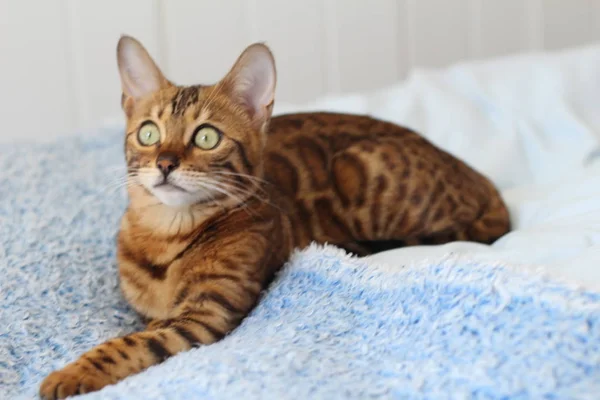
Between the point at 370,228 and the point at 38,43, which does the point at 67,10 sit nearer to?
the point at 38,43

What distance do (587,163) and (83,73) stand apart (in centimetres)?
152

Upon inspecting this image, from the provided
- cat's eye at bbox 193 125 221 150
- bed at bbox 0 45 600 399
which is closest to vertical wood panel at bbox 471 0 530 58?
bed at bbox 0 45 600 399

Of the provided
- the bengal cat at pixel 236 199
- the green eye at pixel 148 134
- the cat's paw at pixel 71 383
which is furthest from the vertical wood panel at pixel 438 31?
the cat's paw at pixel 71 383

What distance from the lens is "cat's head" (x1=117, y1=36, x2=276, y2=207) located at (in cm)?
112

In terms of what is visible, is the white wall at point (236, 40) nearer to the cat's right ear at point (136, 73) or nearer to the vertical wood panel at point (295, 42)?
the vertical wood panel at point (295, 42)

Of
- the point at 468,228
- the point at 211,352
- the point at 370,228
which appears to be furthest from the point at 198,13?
the point at 211,352

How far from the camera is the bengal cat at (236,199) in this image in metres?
1.08

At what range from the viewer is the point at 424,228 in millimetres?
1458

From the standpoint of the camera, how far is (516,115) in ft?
6.33

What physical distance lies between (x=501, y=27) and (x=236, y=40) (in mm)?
1061

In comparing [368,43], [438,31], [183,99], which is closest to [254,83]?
[183,99]

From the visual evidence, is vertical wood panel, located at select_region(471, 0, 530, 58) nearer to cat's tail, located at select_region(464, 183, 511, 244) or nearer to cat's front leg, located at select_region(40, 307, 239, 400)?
cat's tail, located at select_region(464, 183, 511, 244)

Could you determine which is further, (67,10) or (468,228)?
(67,10)

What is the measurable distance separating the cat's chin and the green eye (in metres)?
0.10
